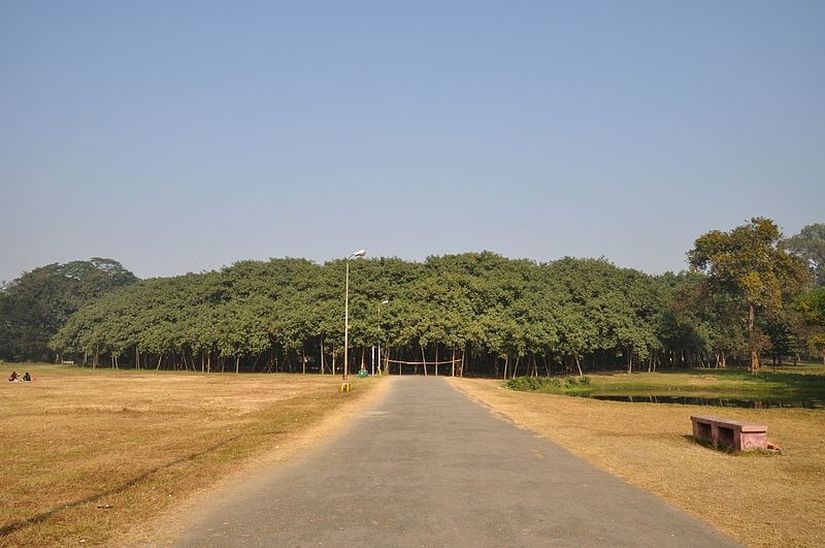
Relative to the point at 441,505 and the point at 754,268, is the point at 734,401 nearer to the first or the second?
the point at 441,505

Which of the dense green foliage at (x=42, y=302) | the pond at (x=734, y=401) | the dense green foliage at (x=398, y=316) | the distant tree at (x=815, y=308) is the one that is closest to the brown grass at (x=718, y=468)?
the pond at (x=734, y=401)

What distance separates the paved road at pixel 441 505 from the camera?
6.63 metres

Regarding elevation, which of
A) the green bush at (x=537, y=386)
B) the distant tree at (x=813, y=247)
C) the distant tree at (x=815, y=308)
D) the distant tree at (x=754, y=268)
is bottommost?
the green bush at (x=537, y=386)

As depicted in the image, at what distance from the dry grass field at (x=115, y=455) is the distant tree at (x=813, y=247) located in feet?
456

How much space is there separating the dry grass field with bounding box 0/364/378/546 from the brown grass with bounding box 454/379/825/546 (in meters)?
6.67

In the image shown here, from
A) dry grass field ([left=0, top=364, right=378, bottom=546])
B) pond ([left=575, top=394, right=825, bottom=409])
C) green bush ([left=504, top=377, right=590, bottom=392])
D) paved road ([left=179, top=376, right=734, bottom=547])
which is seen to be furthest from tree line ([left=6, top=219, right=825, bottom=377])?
paved road ([left=179, top=376, right=734, bottom=547])

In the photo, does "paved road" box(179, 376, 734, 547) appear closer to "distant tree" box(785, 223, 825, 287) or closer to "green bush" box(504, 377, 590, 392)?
"green bush" box(504, 377, 590, 392)

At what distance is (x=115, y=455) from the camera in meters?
12.2

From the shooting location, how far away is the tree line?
219ft

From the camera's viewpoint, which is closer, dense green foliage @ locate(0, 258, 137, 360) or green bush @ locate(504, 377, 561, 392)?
green bush @ locate(504, 377, 561, 392)

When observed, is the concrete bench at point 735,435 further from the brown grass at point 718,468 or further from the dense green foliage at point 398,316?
the dense green foliage at point 398,316

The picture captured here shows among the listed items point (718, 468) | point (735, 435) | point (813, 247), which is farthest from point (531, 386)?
point (813, 247)

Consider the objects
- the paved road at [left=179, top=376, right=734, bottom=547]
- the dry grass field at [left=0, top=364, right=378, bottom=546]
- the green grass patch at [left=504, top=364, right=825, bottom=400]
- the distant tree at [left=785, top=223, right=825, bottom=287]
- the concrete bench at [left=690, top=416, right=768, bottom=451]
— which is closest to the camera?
the paved road at [left=179, top=376, right=734, bottom=547]

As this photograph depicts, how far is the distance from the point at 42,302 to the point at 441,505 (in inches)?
4909
